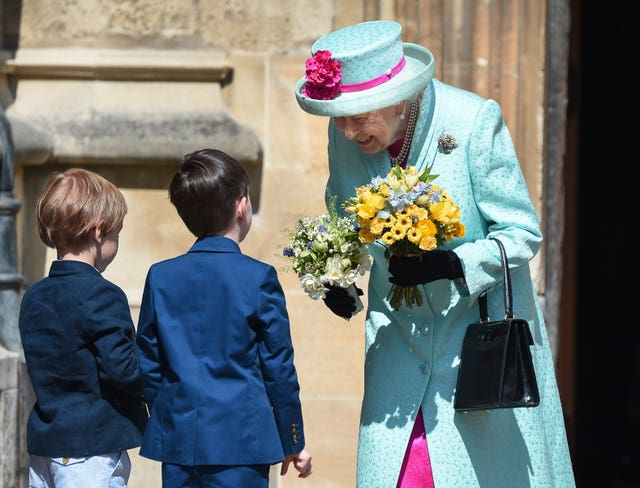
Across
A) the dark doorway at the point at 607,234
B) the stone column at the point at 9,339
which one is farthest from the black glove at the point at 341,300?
the dark doorway at the point at 607,234

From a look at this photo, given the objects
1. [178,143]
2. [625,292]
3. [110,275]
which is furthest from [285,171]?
[625,292]

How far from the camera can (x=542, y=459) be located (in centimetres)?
390

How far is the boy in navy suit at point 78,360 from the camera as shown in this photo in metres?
3.86

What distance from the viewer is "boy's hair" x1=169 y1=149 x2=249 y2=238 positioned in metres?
3.84

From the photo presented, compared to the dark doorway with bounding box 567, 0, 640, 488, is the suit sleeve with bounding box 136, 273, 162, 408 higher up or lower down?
higher up

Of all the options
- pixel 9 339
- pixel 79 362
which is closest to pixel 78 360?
pixel 79 362

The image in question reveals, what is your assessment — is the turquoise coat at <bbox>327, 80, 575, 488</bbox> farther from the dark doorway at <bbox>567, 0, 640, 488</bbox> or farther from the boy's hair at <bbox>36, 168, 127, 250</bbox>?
the dark doorway at <bbox>567, 0, 640, 488</bbox>

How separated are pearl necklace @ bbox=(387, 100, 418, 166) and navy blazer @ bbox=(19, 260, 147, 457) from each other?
0.81m

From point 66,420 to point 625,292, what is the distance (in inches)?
238

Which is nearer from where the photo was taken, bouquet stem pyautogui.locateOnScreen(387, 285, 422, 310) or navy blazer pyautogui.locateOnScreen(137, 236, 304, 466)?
navy blazer pyautogui.locateOnScreen(137, 236, 304, 466)

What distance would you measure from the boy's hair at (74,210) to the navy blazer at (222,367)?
0.28 m

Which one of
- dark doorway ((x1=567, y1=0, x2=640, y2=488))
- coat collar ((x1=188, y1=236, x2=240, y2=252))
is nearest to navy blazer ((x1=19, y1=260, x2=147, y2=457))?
coat collar ((x1=188, y1=236, x2=240, y2=252))

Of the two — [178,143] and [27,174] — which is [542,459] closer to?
[178,143]

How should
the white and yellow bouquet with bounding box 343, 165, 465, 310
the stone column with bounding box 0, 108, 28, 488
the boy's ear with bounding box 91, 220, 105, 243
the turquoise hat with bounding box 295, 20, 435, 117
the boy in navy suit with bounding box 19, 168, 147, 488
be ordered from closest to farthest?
the white and yellow bouquet with bounding box 343, 165, 465, 310
the turquoise hat with bounding box 295, 20, 435, 117
the boy in navy suit with bounding box 19, 168, 147, 488
the boy's ear with bounding box 91, 220, 105, 243
the stone column with bounding box 0, 108, 28, 488
